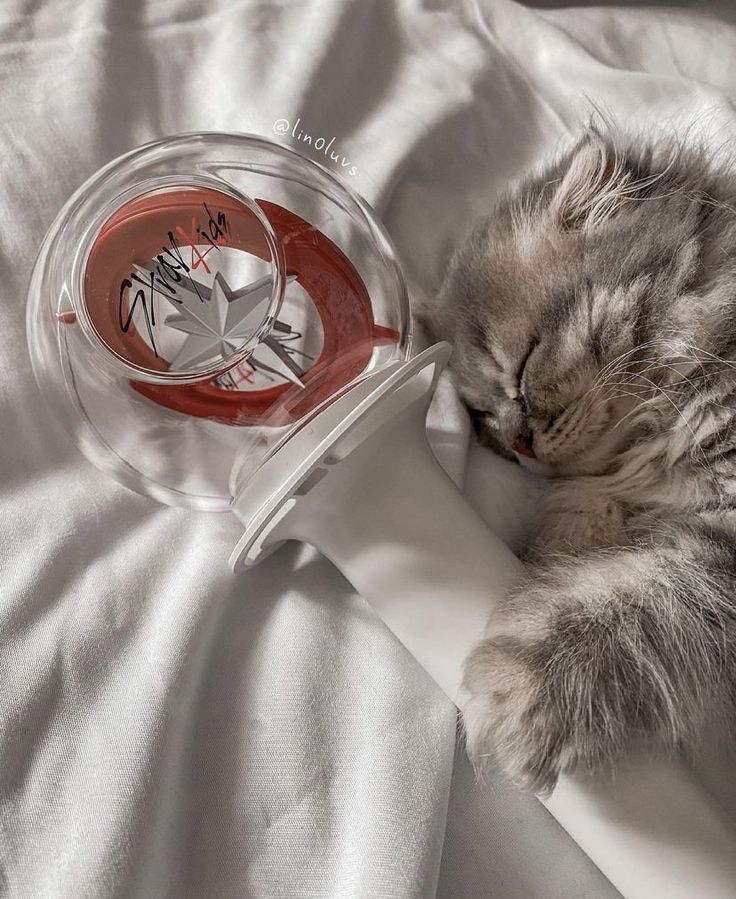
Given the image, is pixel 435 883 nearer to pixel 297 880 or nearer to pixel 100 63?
pixel 297 880

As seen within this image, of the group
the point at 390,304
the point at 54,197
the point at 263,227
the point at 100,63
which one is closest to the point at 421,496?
the point at 390,304

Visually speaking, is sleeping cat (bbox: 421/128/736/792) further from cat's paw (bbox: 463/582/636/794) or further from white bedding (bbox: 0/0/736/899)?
white bedding (bbox: 0/0/736/899)

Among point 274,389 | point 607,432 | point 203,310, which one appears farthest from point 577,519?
point 203,310

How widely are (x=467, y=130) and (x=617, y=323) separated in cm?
56

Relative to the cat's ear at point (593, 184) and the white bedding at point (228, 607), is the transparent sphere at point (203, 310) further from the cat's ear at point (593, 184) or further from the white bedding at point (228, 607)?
the cat's ear at point (593, 184)

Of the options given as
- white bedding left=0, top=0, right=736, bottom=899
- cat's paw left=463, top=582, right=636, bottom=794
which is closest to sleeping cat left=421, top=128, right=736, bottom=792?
cat's paw left=463, top=582, right=636, bottom=794

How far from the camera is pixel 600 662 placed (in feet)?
2.88

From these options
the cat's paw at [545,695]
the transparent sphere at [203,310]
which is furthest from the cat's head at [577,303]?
the cat's paw at [545,695]

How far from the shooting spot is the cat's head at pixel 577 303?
1.04 m

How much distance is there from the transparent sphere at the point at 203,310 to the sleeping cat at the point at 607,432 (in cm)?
21

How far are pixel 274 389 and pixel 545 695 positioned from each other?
0.47 metres

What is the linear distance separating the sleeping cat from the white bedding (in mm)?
118

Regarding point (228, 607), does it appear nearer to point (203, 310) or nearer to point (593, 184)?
point (203, 310)

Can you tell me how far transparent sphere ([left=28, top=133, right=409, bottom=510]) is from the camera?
931 mm
